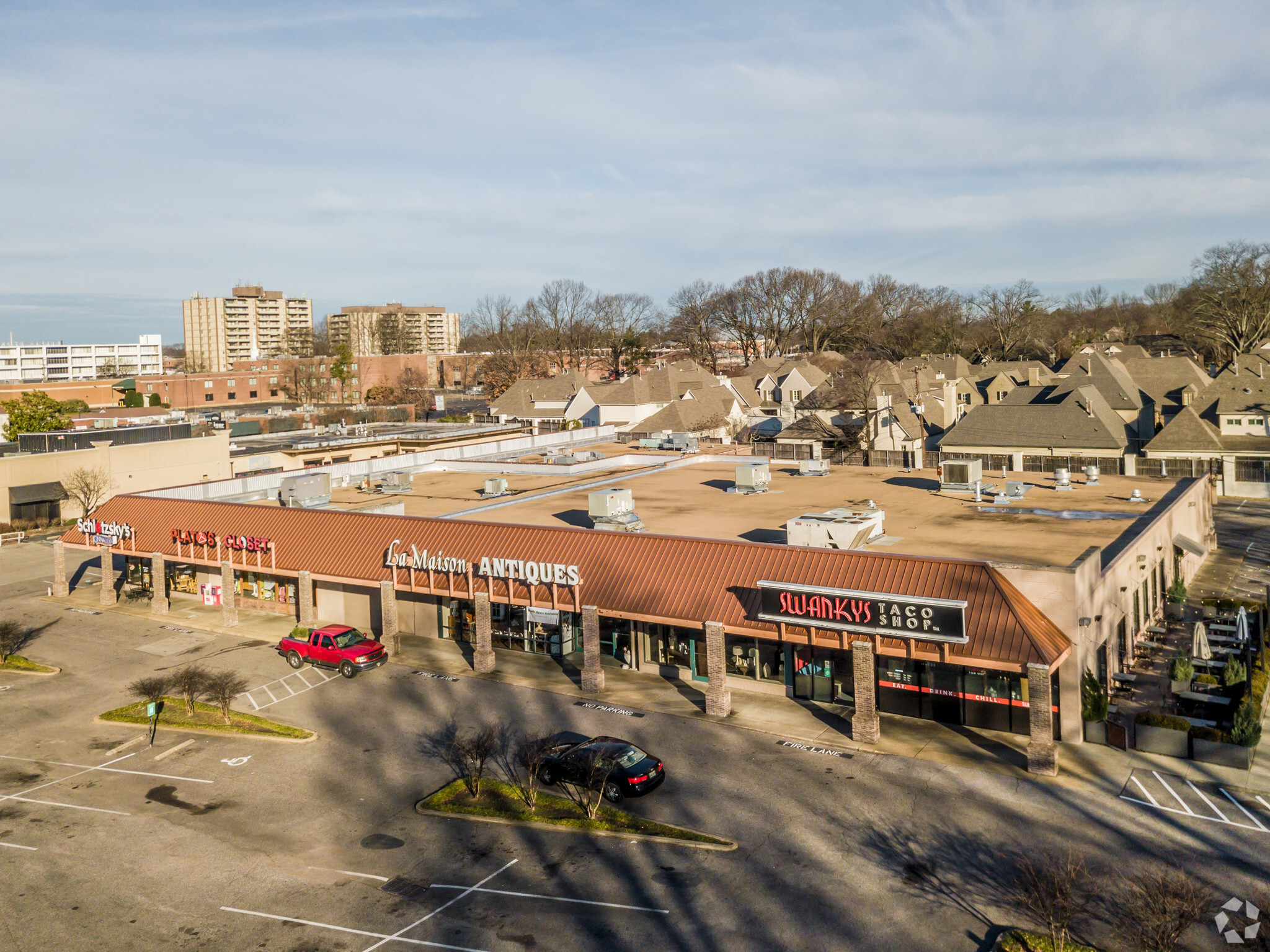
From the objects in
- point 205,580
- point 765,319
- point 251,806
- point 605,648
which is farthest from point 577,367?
point 251,806

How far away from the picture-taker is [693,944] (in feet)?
56.2

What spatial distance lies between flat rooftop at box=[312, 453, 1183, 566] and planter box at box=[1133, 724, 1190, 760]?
5.82m

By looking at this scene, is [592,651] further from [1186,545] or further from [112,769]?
[1186,545]

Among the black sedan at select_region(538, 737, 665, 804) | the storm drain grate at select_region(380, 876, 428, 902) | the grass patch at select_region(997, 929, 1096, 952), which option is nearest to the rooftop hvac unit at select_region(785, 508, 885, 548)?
the black sedan at select_region(538, 737, 665, 804)

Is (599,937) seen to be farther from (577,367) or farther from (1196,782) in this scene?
(577,367)

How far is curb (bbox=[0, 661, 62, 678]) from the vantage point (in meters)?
35.3

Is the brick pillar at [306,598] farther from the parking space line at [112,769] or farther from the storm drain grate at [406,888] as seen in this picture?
the storm drain grate at [406,888]

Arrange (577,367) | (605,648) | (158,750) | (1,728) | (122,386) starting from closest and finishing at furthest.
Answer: (158,750)
(1,728)
(605,648)
(122,386)
(577,367)

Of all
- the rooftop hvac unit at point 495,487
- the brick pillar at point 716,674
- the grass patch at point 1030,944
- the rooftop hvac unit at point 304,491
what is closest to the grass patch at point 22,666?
the rooftop hvac unit at point 304,491

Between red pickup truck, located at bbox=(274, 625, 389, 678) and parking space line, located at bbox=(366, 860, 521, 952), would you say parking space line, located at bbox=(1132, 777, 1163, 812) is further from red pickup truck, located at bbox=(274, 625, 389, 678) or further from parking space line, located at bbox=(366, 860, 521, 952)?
red pickup truck, located at bbox=(274, 625, 389, 678)

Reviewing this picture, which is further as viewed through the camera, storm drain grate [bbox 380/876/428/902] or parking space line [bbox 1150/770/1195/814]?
parking space line [bbox 1150/770/1195/814]

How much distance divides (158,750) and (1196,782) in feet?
97.0

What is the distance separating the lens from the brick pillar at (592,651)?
3098cm

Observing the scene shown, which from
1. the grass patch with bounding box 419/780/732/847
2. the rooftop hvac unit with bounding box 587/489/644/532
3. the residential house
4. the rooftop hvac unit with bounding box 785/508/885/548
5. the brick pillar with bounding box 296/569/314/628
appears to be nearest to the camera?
the grass patch with bounding box 419/780/732/847
